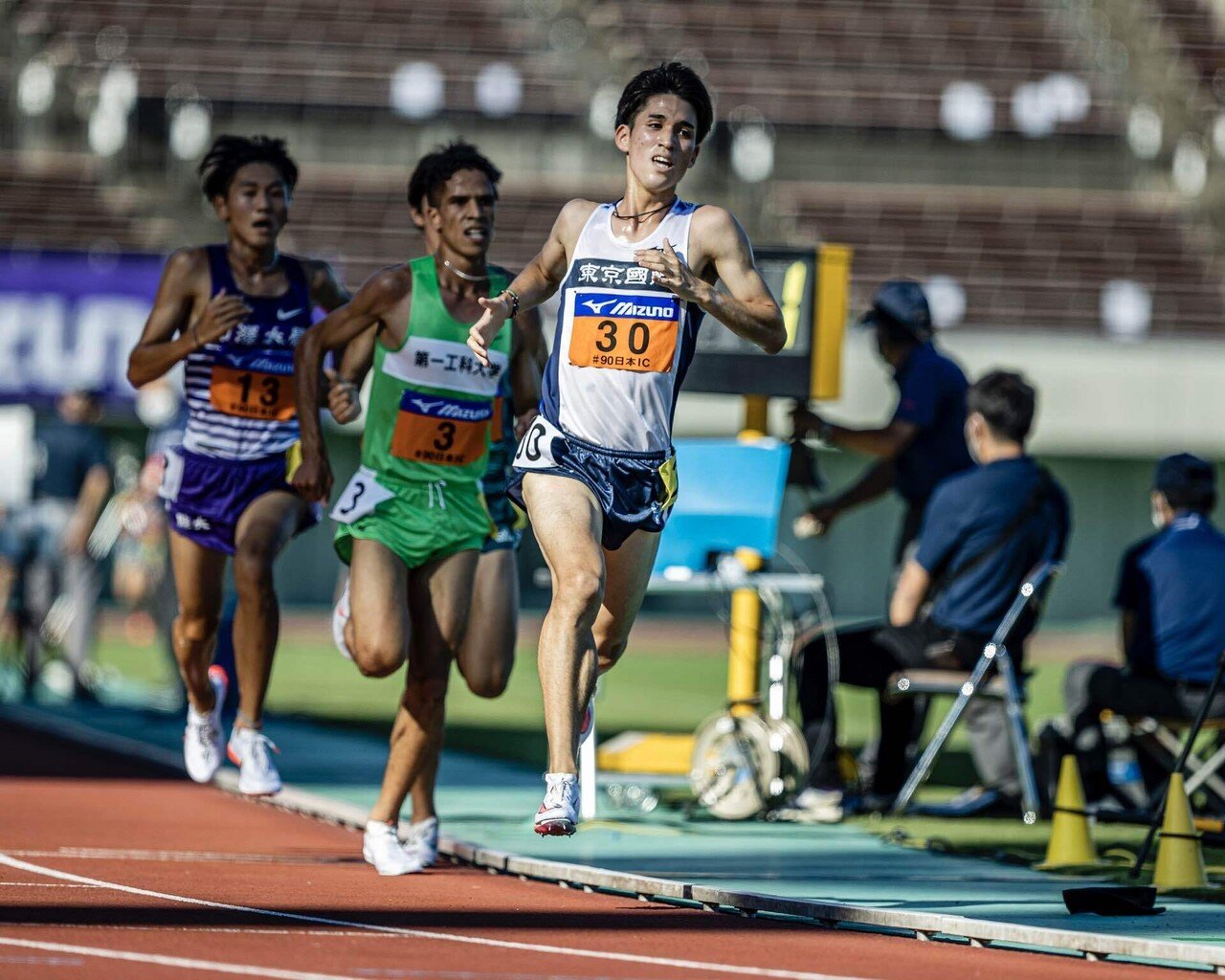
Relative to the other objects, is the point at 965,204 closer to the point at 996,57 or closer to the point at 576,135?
the point at 996,57

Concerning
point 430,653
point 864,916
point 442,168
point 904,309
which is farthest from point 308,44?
point 864,916

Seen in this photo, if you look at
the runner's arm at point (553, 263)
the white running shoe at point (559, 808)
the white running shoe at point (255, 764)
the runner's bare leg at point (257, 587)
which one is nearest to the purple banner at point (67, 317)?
the runner's bare leg at point (257, 587)

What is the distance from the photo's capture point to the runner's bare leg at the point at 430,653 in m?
7.06

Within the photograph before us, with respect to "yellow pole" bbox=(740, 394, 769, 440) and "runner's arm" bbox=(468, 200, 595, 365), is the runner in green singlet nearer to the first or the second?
"runner's arm" bbox=(468, 200, 595, 365)

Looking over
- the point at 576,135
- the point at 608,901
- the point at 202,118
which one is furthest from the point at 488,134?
the point at 608,901

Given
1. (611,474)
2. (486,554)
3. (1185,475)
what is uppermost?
(1185,475)

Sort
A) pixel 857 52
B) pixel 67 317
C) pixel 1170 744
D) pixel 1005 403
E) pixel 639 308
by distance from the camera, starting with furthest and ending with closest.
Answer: pixel 857 52
pixel 67 317
pixel 1005 403
pixel 1170 744
pixel 639 308

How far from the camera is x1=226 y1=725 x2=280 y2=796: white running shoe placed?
7586 mm

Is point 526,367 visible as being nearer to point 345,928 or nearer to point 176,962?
point 345,928

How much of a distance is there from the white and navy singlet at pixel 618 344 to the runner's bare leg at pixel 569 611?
0.82 ft

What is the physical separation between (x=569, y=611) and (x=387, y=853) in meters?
1.34

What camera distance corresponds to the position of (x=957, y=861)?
25.6 ft

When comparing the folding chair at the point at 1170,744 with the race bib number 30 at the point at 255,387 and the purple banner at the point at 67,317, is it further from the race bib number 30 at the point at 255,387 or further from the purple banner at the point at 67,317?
the purple banner at the point at 67,317

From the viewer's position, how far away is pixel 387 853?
6.98 metres
